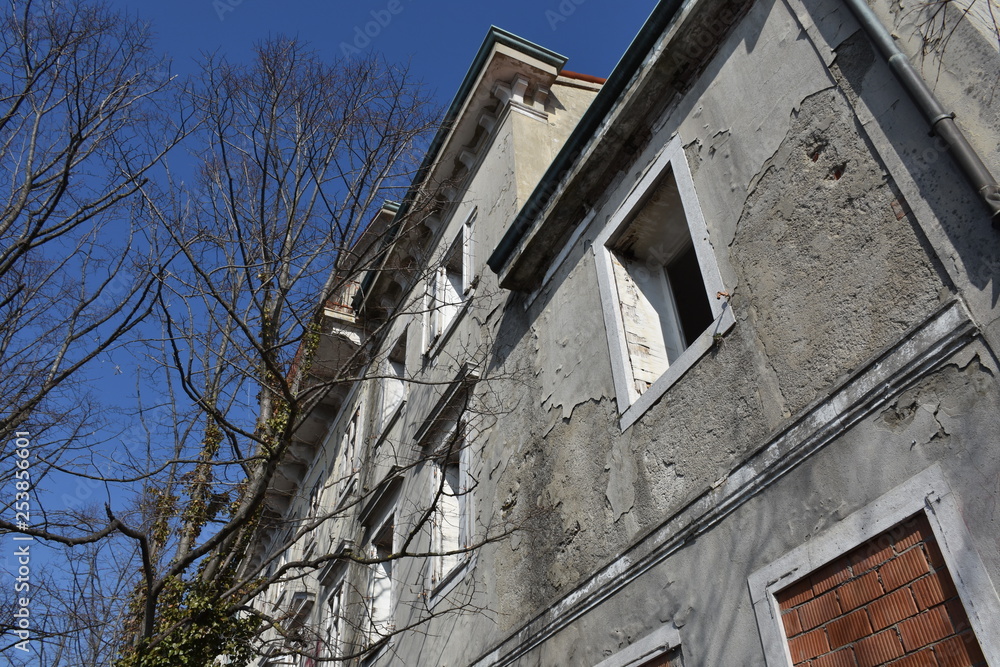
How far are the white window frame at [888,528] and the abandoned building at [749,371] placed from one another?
1cm

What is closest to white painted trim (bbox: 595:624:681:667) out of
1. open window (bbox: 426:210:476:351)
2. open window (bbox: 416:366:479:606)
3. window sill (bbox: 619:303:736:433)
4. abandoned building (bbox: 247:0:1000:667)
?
abandoned building (bbox: 247:0:1000:667)

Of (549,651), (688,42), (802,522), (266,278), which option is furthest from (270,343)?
(802,522)

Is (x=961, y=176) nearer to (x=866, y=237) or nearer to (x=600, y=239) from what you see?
(x=866, y=237)

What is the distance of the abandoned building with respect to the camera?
3.08m

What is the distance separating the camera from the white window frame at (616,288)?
459 cm

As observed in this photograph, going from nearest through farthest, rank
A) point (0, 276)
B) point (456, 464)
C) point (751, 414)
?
1. point (751, 414)
2. point (0, 276)
3. point (456, 464)

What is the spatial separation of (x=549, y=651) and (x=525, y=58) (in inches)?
300

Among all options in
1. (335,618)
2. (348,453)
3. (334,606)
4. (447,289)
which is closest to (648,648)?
(447,289)

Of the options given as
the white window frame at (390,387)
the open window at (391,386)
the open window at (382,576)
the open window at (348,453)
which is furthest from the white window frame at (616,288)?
the open window at (348,453)

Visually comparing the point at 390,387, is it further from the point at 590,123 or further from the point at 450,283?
the point at 590,123

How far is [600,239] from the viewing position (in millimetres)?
6156

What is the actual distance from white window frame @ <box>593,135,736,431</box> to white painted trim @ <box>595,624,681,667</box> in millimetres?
1388

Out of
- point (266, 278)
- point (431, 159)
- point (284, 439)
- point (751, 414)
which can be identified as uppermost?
point (431, 159)

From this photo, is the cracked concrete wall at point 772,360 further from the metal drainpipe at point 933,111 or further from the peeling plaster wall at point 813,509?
the metal drainpipe at point 933,111
